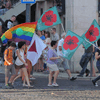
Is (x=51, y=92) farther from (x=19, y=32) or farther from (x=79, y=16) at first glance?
(x=79, y=16)

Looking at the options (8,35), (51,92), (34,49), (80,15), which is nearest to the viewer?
(51,92)

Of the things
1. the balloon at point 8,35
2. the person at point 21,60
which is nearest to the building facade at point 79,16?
the balloon at point 8,35

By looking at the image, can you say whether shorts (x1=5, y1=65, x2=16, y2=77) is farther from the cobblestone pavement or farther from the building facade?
the building facade

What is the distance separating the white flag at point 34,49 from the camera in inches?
454

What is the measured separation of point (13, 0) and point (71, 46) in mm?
12209

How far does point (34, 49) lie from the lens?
38.2 feet

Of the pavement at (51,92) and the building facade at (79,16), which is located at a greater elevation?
the building facade at (79,16)

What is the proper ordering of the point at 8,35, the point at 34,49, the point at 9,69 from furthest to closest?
the point at 34,49 < the point at 8,35 < the point at 9,69

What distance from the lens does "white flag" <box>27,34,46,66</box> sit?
37.9 ft

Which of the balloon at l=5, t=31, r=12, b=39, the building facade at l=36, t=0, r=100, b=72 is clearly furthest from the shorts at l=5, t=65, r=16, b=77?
the building facade at l=36, t=0, r=100, b=72

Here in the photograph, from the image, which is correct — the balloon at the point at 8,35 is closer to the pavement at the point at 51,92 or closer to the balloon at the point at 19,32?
the balloon at the point at 19,32

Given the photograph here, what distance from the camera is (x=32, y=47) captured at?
1169cm

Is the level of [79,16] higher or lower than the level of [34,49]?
higher

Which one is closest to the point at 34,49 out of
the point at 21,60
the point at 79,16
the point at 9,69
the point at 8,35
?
the point at 8,35
